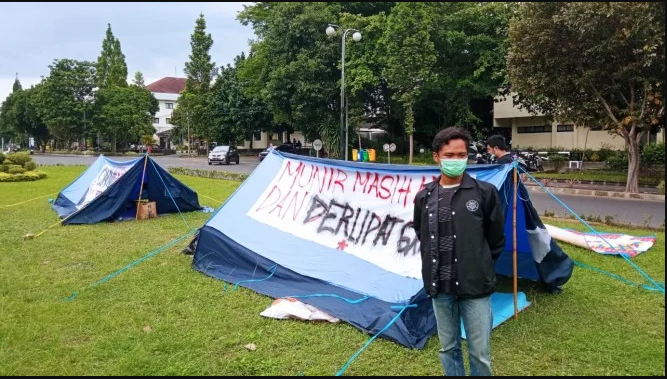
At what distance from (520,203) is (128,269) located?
196 inches

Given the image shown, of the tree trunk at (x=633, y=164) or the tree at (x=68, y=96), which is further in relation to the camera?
the tree at (x=68, y=96)

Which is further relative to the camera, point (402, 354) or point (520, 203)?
point (520, 203)

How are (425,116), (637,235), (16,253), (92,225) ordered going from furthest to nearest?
(425,116)
(92,225)
(637,235)
(16,253)

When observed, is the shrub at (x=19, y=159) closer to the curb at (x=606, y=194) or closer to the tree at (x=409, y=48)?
the tree at (x=409, y=48)

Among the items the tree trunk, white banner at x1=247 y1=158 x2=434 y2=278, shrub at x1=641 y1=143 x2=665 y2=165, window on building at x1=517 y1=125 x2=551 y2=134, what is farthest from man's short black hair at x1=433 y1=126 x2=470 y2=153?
window on building at x1=517 y1=125 x2=551 y2=134

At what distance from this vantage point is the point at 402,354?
13.1 ft

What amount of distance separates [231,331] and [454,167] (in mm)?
2729

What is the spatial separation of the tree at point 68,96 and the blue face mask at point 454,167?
2010 inches

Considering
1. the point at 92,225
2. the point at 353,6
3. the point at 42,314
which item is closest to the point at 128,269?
the point at 42,314

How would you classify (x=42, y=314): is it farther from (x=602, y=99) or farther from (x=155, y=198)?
(x=602, y=99)

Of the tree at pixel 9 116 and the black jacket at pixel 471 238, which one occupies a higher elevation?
the tree at pixel 9 116

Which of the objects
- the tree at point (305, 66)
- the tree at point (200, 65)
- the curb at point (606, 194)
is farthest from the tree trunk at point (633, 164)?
the tree at point (200, 65)

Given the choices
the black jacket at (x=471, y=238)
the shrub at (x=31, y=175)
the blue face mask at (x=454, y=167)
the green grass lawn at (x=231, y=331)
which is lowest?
the green grass lawn at (x=231, y=331)

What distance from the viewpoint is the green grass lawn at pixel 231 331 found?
383 centimetres
